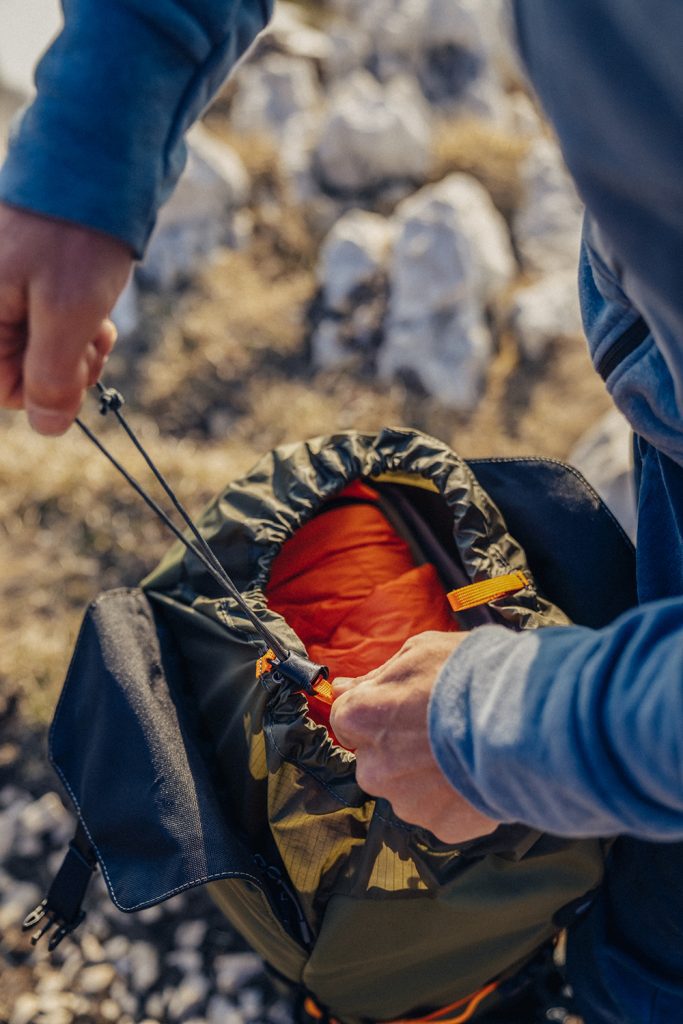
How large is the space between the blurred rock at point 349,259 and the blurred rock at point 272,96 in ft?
7.13

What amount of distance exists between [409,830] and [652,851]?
0.51 meters

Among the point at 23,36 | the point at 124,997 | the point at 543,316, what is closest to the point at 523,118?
the point at 543,316

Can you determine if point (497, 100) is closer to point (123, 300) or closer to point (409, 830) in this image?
point (123, 300)

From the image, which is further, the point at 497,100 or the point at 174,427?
the point at 497,100

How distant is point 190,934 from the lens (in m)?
1.93

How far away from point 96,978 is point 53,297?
64.3 inches

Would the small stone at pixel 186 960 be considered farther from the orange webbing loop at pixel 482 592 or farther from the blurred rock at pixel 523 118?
the blurred rock at pixel 523 118

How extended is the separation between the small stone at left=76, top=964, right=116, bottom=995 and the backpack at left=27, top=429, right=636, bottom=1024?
464 mm

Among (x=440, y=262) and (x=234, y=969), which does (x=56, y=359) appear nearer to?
(x=234, y=969)

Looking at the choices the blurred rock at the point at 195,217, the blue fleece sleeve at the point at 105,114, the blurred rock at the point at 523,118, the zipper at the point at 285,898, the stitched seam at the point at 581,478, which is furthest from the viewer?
the blurred rock at the point at 523,118

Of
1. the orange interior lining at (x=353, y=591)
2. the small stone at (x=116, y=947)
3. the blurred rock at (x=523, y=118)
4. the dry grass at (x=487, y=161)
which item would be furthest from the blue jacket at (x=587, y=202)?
the blurred rock at (x=523, y=118)

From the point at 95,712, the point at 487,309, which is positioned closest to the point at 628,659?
the point at 95,712

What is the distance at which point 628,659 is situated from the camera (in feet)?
2.69

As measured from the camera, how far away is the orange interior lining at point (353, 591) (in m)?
→ 1.43
